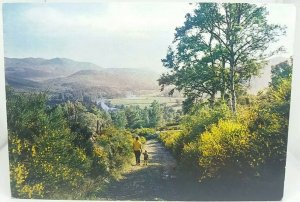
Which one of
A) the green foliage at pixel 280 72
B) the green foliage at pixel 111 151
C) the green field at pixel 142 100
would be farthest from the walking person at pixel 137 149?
the green foliage at pixel 280 72

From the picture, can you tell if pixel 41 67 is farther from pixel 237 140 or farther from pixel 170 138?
pixel 237 140

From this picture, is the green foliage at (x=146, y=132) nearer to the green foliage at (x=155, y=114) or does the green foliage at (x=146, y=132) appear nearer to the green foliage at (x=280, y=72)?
the green foliage at (x=155, y=114)

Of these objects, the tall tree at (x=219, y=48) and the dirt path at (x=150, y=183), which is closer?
the tall tree at (x=219, y=48)

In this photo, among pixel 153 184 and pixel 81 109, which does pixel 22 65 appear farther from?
pixel 153 184

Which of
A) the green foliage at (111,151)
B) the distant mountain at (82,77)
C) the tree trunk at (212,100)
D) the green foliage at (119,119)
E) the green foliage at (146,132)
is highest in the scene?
the distant mountain at (82,77)

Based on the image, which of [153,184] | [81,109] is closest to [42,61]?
[81,109]

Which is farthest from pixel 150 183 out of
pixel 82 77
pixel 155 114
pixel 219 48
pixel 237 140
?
pixel 219 48

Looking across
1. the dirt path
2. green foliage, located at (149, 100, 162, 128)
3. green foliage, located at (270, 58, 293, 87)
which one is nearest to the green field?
green foliage, located at (149, 100, 162, 128)
